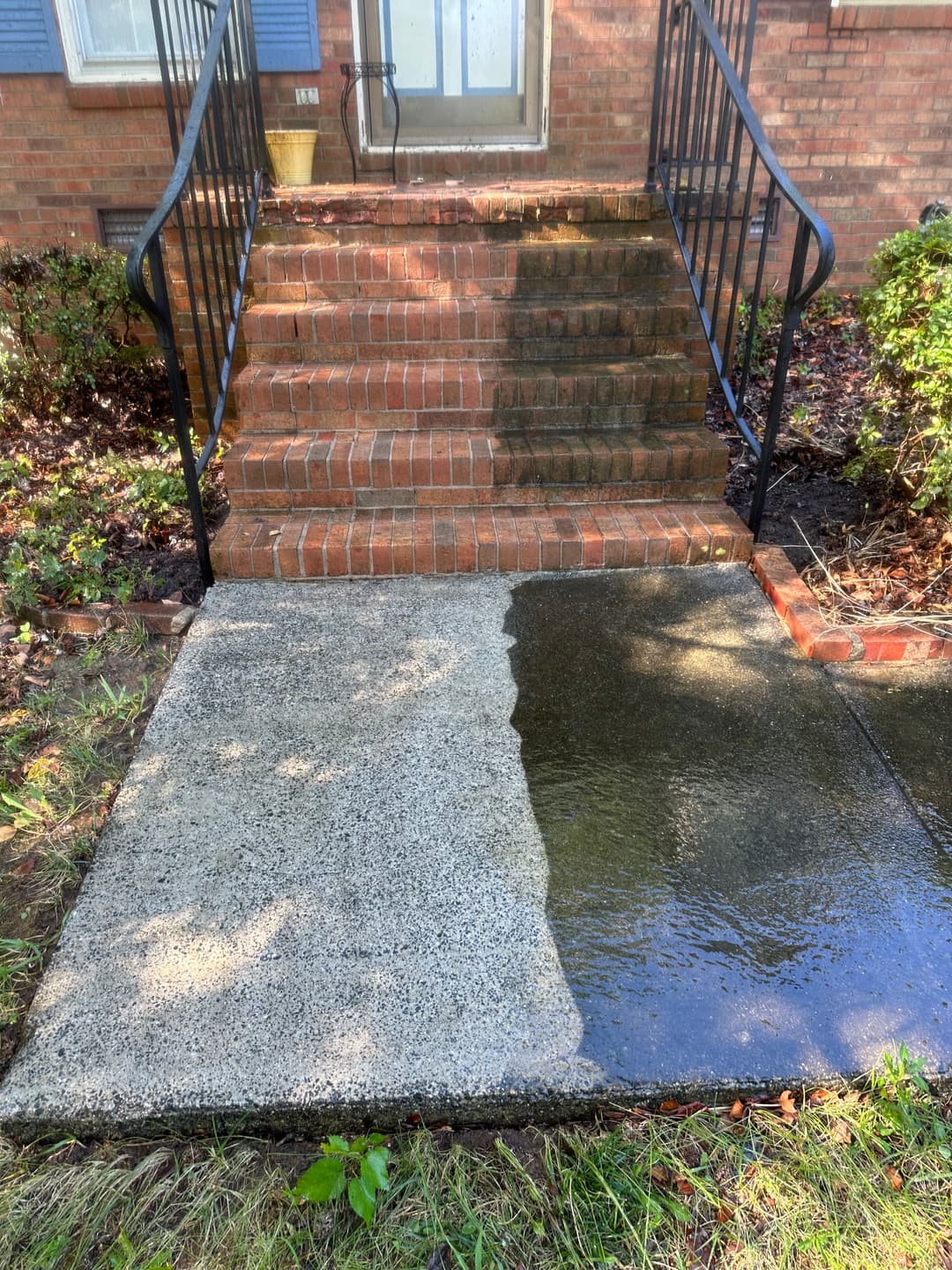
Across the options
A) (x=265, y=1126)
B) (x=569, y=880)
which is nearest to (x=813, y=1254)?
(x=569, y=880)

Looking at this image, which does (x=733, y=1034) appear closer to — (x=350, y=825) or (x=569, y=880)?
(x=569, y=880)

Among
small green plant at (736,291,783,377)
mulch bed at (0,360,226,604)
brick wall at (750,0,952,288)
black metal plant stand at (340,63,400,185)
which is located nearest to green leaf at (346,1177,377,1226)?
mulch bed at (0,360,226,604)

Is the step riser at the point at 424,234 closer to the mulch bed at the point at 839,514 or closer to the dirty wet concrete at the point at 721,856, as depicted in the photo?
the mulch bed at the point at 839,514

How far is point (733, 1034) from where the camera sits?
1.54m

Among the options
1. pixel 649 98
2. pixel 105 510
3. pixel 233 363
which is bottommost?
pixel 105 510

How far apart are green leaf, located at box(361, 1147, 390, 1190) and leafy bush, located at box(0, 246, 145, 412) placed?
433 centimetres

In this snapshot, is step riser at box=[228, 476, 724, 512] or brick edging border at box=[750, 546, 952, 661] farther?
step riser at box=[228, 476, 724, 512]

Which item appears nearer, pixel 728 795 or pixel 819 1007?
pixel 819 1007

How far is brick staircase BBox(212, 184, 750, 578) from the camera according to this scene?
3.02 meters

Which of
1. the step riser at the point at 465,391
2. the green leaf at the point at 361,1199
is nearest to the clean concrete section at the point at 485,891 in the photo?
the green leaf at the point at 361,1199

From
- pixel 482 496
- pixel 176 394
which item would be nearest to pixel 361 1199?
pixel 176 394

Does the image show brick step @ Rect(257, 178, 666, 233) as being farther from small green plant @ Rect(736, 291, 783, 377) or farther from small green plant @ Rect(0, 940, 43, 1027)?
small green plant @ Rect(0, 940, 43, 1027)

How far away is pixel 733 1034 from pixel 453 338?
9.17ft

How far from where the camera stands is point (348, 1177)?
139 cm
